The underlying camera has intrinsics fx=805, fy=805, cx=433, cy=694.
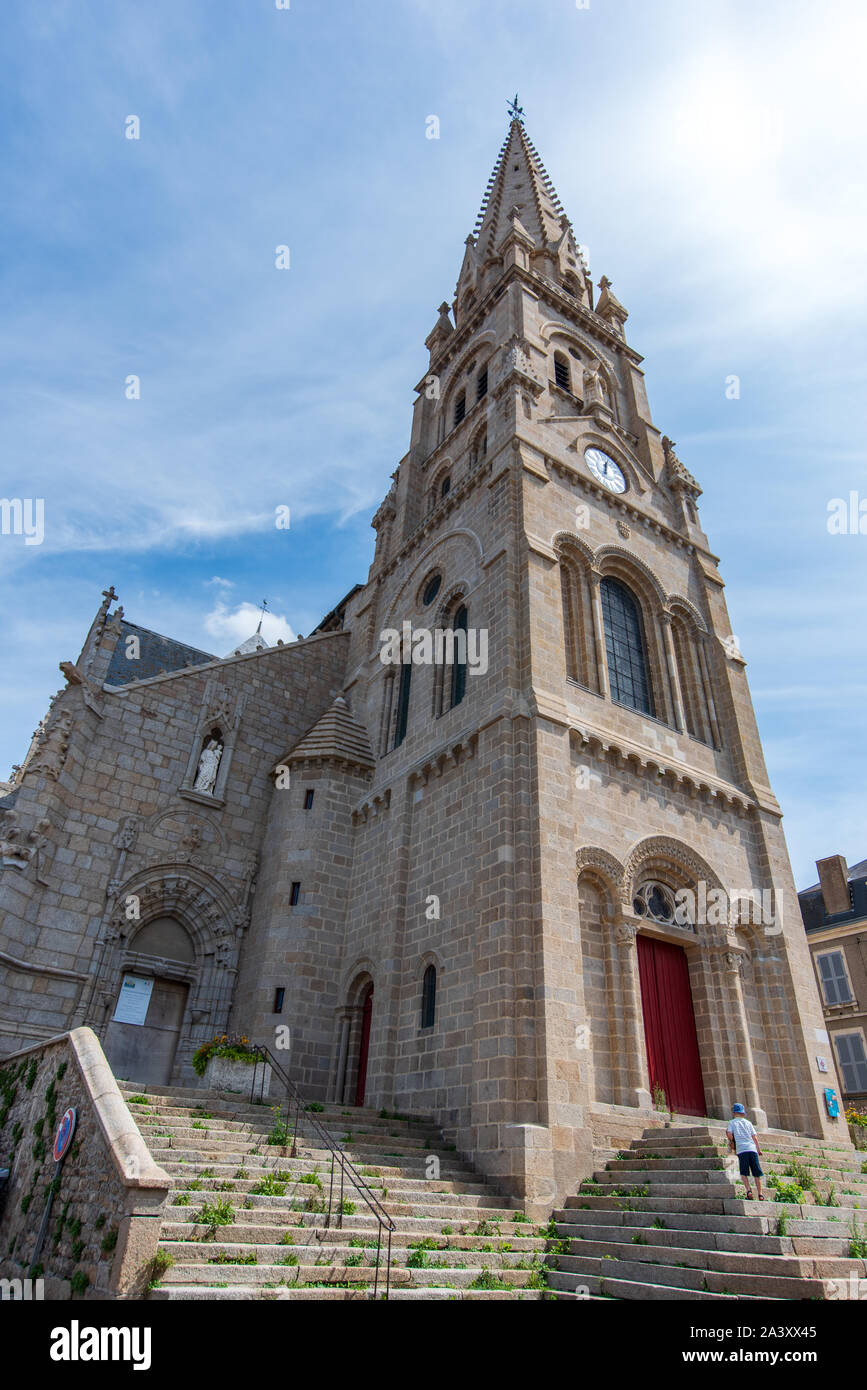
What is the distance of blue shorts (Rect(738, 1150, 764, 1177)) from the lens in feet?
29.5

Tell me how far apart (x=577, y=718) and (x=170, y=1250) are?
10.5 m

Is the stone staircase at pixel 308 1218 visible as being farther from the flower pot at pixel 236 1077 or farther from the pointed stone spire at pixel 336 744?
the pointed stone spire at pixel 336 744

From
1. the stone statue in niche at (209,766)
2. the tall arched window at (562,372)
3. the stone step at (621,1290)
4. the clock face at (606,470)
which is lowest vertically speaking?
the stone step at (621,1290)

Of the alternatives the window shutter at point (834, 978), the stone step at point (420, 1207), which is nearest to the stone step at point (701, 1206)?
the stone step at point (420, 1207)

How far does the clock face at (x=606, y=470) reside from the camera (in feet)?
66.3

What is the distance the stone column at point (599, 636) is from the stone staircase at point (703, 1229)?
831cm

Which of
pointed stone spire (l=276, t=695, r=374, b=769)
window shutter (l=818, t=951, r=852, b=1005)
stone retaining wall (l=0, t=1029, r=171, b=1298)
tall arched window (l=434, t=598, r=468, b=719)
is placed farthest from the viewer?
window shutter (l=818, t=951, r=852, b=1005)

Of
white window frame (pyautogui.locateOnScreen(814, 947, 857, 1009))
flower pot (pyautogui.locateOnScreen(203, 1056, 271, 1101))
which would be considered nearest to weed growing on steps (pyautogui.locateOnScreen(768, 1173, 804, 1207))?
flower pot (pyautogui.locateOnScreen(203, 1056, 271, 1101))

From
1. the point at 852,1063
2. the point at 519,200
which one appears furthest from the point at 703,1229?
the point at 519,200

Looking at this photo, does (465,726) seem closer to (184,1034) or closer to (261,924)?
(261,924)

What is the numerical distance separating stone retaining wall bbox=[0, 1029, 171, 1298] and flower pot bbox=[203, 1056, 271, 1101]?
2.64 meters

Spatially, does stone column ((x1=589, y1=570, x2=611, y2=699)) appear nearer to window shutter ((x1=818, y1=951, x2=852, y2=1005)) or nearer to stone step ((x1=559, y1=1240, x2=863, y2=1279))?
stone step ((x1=559, y1=1240, x2=863, y2=1279))

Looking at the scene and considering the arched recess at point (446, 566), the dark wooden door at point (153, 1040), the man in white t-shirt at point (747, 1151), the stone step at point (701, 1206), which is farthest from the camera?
the arched recess at point (446, 566)
